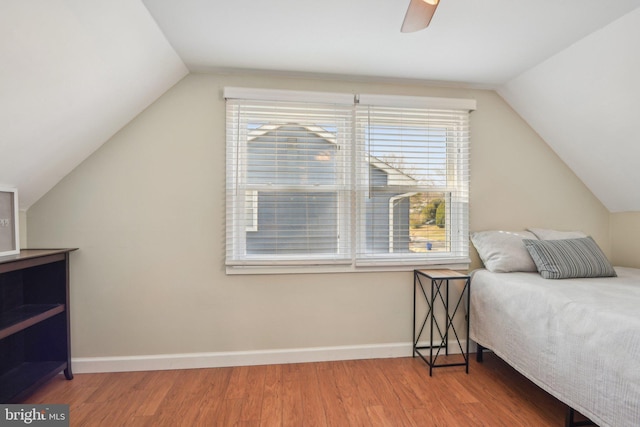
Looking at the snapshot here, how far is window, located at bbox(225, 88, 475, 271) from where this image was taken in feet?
8.27

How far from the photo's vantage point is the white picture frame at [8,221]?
1908mm

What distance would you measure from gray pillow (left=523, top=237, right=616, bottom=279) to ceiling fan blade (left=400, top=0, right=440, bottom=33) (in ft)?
6.13

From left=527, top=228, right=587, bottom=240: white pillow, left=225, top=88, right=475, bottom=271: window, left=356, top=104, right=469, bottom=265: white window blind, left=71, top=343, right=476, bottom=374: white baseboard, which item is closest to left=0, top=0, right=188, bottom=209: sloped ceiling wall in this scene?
left=225, top=88, right=475, bottom=271: window

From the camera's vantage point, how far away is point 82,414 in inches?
74.6

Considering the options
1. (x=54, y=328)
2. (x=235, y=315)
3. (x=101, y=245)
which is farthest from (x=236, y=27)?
(x=54, y=328)

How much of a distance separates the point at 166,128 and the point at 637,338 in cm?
300

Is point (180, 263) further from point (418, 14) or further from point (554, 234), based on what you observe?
point (554, 234)

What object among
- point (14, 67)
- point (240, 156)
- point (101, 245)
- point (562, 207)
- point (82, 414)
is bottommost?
point (82, 414)

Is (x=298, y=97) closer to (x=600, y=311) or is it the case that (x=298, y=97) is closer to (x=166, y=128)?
(x=166, y=128)

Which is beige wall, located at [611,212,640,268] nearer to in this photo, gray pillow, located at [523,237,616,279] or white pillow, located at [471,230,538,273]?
gray pillow, located at [523,237,616,279]

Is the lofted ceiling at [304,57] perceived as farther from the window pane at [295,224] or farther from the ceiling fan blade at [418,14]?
the window pane at [295,224]

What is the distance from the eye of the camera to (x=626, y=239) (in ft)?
9.14

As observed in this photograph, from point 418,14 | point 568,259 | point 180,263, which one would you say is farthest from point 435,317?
point 418,14

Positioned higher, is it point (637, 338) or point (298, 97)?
point (298, 97)
